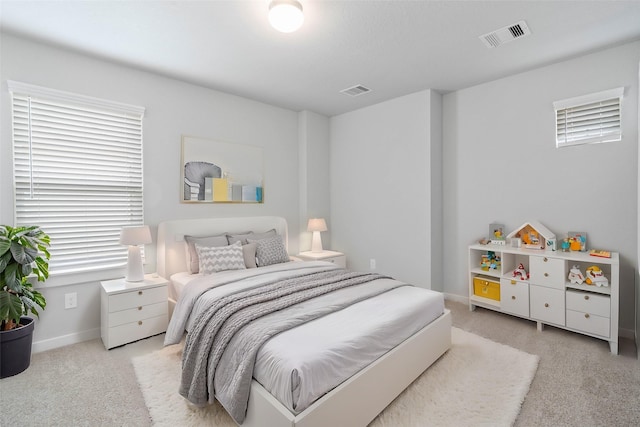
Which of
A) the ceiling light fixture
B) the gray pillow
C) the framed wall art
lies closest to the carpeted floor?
the gray pillow

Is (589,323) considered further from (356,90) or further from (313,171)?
(313,171)

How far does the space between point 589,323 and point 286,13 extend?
11.5 feet

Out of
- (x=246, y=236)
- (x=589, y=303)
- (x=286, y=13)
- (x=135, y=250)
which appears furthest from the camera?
(x=246, y=236)

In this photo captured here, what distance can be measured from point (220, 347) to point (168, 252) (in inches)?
71.1

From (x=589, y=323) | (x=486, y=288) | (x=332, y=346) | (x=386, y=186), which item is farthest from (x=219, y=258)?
(x=589, y=323)

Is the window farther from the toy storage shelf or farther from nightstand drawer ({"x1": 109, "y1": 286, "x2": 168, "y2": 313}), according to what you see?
nightstand drawer ({"x1": 109, "y1": 286, "x2": 168, "y2": 313})

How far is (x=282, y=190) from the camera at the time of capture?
4.58 meters

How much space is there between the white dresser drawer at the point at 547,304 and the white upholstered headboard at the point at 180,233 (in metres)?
3.23

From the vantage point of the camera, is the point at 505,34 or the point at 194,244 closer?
the point at 505,34

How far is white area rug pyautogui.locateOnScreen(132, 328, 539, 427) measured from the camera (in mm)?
1855

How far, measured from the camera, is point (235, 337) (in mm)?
1863

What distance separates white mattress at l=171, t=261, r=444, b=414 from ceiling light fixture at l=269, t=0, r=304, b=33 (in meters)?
1.98

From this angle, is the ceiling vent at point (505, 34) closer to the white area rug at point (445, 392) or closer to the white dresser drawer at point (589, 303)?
the white dresser drawer at point (589, 303)

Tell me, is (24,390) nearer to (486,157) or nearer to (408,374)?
(408,374)
